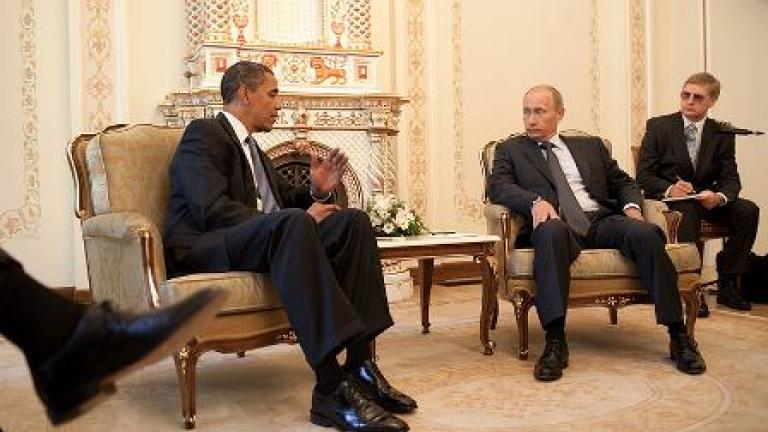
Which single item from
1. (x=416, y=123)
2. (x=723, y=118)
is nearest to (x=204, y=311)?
(x=416, y=123)

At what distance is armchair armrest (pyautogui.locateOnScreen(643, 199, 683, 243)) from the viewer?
11.2ft

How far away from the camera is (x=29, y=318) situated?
137 centimetres

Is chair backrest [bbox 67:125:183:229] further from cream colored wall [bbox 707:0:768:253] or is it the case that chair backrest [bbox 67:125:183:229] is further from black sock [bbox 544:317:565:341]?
cream colored wall [bbox 707:0:768:253]

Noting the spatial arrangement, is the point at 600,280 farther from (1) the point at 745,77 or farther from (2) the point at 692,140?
(1) the point at 745,77

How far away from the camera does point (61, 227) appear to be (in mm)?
4797

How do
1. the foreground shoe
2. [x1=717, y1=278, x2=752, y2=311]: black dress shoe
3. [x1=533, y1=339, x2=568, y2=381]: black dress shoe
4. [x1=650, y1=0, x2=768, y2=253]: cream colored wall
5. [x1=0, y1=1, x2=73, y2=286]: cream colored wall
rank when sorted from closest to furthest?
the foreground shoe → [x1=533, y1=339, x2=568, y2=381]: black dress shoe → [x1=717, y1=278, x2=752, y2=311]: black dress shoe → [x1=0, y1=1, x2=73, y2=286]: cream colored wall → [x1=650, y1=0, x2=768, y2=253]: cream colored wall

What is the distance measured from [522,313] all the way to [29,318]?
212 cm

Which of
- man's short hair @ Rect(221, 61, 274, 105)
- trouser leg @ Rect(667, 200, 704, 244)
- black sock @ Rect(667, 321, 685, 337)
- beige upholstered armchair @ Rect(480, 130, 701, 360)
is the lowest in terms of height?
black sock @ Rect(667, 321, 685, 337)

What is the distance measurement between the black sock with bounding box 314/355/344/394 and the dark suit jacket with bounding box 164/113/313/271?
462 mm

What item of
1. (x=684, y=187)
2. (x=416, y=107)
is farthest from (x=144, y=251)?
(x=416, y=107)

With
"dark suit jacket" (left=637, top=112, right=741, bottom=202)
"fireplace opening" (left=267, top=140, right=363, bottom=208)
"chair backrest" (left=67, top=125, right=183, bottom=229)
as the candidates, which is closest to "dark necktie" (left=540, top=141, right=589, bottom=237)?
"dark suit jacket" (left=637, top=112, right=741, bottom=202)

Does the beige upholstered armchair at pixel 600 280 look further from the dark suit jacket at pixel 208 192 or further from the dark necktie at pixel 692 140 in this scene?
the dark necktie at pixel 692 140

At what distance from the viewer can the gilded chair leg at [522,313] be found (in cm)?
309

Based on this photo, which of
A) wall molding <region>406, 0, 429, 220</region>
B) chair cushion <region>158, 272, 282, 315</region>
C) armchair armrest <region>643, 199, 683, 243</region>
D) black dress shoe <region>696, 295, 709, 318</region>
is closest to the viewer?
chair cushion <region>158, 272, 282, 315</region>
